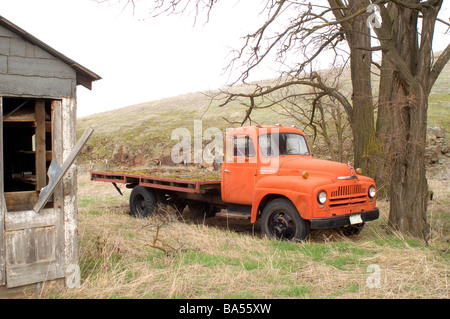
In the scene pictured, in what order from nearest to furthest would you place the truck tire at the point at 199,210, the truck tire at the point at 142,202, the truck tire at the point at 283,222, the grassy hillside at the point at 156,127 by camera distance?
the truck tire at the point at 283,222 < the truck tire at the point at 199,210 < the truck tire at the point at 142,202 < the grassy hillside at the point at 156,127

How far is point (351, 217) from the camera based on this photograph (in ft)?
23.0

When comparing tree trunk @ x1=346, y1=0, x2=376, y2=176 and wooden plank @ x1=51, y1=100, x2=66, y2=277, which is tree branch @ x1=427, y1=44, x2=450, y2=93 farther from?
wooden plank @ x1=51, y1=100, x2=66, y2=277

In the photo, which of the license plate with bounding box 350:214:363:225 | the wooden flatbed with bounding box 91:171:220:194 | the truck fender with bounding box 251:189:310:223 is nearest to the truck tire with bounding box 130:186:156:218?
the wooden flatbed with bounding box 91:171:220:194

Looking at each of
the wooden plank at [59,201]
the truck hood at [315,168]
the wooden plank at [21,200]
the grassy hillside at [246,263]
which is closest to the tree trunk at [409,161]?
the grassy hillside at [246,263]

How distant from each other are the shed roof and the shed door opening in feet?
1.93

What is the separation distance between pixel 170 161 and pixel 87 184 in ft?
24.9

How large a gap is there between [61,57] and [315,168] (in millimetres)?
4506

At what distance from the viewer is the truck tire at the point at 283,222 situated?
6.87 meters

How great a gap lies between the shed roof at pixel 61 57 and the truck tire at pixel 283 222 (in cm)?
363

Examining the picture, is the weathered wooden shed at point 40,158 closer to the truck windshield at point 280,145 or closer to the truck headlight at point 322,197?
the truck windshield at point 280,145

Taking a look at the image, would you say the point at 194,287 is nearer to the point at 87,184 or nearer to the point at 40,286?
the point at 40,286

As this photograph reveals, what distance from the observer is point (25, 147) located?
292 inches

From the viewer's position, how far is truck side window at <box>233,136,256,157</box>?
7961mm
